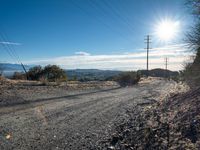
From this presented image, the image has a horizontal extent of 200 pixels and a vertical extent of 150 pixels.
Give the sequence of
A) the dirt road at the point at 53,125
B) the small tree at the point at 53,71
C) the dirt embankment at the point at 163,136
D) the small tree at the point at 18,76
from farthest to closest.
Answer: the small tree at the point at 53,71, the small tree at the point at 18,76, the dirt road at the point at 53,125, the dirt embankment at the point at 163,136

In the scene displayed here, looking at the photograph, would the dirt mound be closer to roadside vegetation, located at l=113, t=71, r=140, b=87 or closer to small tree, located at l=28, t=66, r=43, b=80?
roadside vegetation, located at l=113, t=71, r=140, b=87

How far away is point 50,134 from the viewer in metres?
10.4

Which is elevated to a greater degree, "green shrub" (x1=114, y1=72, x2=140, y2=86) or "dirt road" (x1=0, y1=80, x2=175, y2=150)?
"green shrub" (x1=114, y1=72, x2=140, y2=86)

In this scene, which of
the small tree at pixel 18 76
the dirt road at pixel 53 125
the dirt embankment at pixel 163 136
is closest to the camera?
the dirt embankment at pixel 163 136

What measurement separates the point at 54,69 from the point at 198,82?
46034 mm

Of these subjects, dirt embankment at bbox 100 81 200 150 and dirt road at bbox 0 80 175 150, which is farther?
dirt road at bbox 0 80 175 150

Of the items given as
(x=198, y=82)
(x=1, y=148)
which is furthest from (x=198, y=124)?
(x=198, y=82)

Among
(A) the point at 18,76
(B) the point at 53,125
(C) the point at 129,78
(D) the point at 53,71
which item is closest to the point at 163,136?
(B) the point at 53,125

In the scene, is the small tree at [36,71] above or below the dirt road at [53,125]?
above

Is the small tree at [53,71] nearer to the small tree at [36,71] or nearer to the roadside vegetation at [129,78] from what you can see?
the small tree at [36,71]

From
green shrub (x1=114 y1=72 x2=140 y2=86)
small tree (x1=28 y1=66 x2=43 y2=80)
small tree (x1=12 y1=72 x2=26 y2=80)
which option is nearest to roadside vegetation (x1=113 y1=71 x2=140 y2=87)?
green shrub (x1=114 y1=72 x2=140 y2=86)

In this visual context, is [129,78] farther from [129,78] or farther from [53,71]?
[53,71]

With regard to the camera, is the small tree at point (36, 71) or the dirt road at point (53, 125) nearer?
the dirt road at point (53, 125)

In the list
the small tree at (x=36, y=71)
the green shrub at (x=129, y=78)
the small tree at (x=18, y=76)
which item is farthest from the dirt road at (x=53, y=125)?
the small tree at (x=36, y=71)
